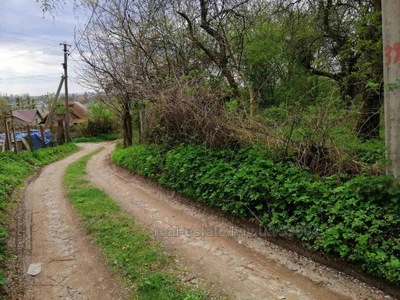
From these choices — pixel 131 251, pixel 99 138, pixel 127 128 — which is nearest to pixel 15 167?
pixel 127 128

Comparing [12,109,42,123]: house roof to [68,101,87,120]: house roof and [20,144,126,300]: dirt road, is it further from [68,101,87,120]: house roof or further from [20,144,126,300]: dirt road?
[20,144,126,300]: dirt road

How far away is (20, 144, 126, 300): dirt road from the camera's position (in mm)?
3447

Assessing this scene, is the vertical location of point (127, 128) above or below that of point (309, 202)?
above

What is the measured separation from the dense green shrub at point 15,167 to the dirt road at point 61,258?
44cm

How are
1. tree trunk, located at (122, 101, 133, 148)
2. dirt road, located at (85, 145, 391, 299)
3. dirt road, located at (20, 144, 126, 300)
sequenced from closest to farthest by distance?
dirt road, located at (85, 145, 391, 299), dirt road, located at (20, 144, 126, 300), tree trunk, located at (122, 101, 133, 148)

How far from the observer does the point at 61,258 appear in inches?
168

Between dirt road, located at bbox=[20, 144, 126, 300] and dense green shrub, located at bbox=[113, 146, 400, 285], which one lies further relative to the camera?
dirt road, located at bbox=[20, 144, 126, 300]

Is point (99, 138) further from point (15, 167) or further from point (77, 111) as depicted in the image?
point (15, 167)

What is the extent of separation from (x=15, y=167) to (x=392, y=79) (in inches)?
450

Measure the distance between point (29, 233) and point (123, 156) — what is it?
6.12m

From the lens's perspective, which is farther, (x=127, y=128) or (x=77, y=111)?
(x=77, y=111)

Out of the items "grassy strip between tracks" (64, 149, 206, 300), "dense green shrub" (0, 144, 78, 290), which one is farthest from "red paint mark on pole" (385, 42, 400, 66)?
"dense green shrub" (0, 144, 78, 290)

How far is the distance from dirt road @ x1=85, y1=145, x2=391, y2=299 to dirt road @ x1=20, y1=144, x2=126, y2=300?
1063mm

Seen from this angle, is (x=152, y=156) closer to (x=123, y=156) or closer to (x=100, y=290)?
(x=123, y=156)
